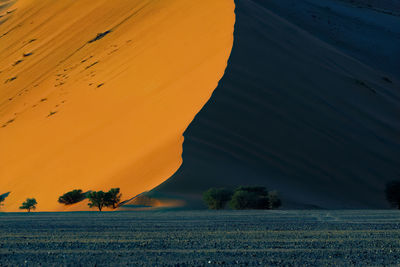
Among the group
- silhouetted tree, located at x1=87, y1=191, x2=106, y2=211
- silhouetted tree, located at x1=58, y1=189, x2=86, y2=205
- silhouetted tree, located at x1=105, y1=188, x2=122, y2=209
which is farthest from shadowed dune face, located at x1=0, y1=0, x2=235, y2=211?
silhouetted tree, located at x1=87, y1=191, x2=106, y2=211

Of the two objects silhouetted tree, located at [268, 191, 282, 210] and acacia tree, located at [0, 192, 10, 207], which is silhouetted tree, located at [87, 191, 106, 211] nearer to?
silhouetted tree, located at [268, 191, 282, 210]

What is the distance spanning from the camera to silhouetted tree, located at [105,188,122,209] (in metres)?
20.2

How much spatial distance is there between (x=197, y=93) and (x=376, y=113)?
9.61 m

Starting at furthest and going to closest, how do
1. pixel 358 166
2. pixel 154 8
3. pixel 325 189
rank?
pixel 154 8 < pixel 358 166 < pixel 325 189

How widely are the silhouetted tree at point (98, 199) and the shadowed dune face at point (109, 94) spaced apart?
4.32ft

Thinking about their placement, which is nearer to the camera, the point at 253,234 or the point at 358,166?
the point at 253,234

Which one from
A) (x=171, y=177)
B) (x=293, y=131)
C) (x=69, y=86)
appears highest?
(x=69, y=86)

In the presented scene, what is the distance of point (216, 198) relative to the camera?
19.2m

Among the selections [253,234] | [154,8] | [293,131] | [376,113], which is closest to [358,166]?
[293,131]

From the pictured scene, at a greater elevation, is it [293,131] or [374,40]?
[374,40]

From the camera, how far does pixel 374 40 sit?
52.8 meters

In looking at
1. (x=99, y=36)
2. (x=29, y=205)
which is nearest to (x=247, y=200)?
(x=29, y=205)

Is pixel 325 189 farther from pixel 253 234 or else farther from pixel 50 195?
pixel 253 234

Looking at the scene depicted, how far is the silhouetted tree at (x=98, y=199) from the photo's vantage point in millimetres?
20241
